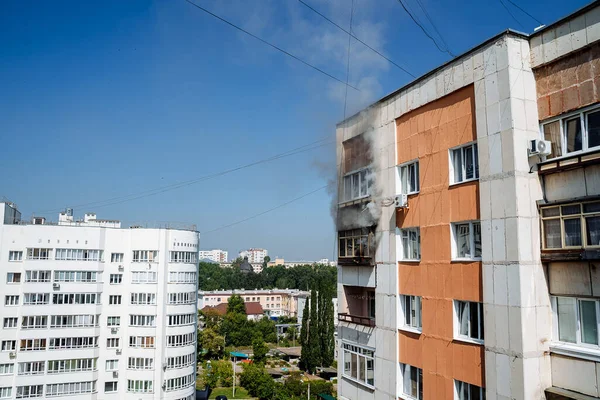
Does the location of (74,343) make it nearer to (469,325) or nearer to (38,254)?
(38,254)

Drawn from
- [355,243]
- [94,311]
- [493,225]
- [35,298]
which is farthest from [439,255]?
[35,298]

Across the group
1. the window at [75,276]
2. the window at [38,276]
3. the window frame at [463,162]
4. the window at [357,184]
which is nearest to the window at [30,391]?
the window at [38,276]

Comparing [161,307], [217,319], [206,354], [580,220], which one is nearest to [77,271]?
[161,307]

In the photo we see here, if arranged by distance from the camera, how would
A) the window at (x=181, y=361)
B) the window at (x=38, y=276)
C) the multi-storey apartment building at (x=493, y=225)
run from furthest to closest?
the window at (x=181, y=361)
the window at (x=38, y=276)
the multi-storey apartment building at (x=493, y=225)

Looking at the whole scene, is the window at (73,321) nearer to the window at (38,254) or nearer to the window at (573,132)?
the window at (38,254)

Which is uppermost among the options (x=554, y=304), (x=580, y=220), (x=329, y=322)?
(x=580, y=220)

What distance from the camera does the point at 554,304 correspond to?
29.0ft

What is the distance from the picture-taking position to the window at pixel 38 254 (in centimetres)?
3266

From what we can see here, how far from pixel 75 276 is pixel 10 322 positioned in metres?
5.10

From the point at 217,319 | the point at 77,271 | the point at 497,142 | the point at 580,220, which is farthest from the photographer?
the point at 217,319

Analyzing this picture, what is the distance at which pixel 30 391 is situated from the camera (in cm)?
3133

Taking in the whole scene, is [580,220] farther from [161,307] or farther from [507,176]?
[161,307]

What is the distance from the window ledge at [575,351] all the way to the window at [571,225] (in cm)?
189

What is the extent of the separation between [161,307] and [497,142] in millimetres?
31385
